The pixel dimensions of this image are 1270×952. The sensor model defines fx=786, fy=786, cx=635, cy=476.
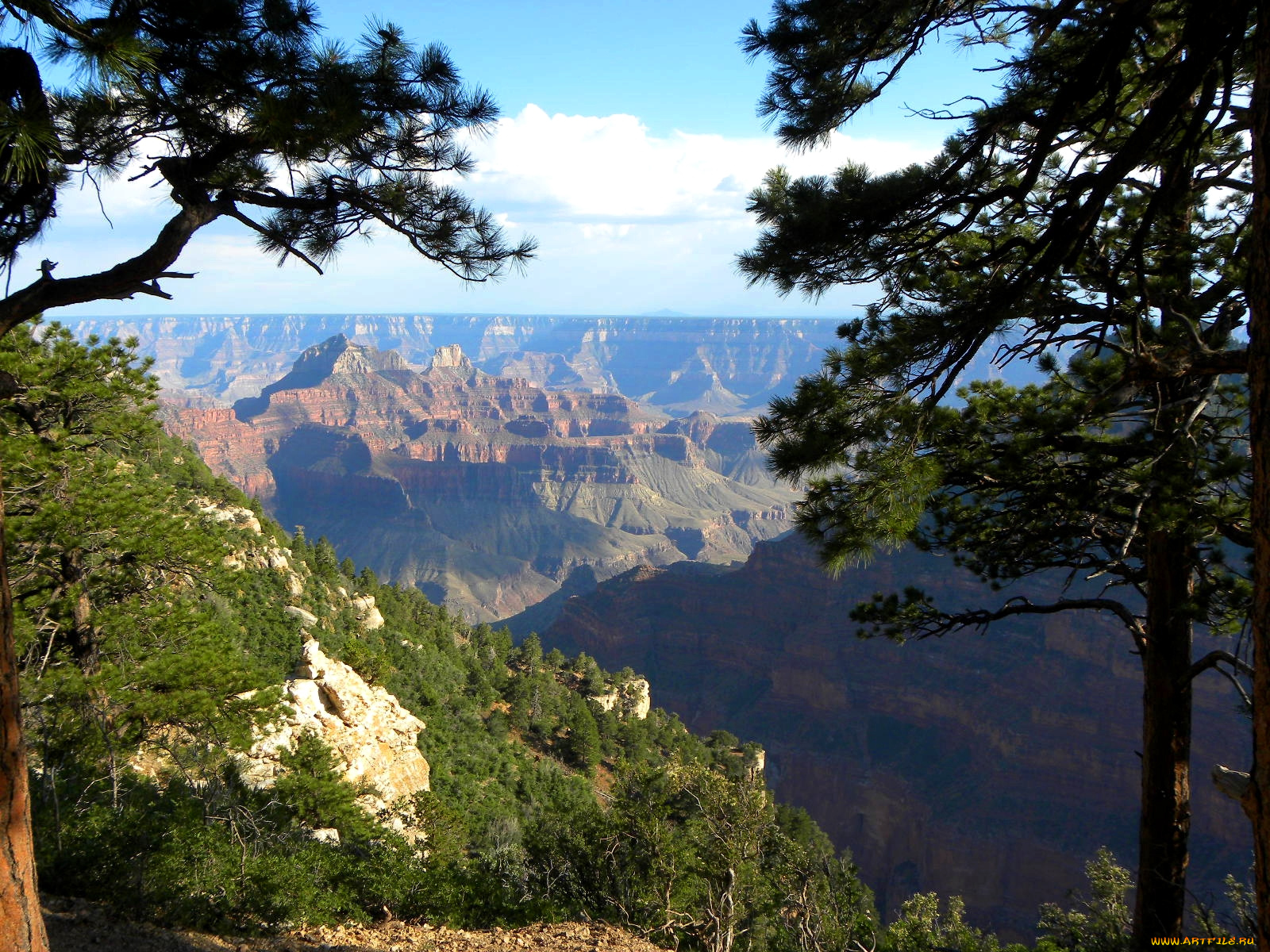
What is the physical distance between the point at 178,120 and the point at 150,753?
1211 cm

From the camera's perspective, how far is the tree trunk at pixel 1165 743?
6168 mm

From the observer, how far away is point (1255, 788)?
352cm

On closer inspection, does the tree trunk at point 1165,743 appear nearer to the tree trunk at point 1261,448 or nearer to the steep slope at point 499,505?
the tree trunk at point 1261,448

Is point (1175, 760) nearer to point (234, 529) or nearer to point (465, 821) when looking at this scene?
point (465, 821)

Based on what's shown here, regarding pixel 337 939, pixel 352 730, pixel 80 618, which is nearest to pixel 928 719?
pixel 352 730

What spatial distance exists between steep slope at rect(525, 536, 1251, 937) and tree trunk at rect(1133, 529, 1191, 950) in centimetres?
3312

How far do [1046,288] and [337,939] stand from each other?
8.49m

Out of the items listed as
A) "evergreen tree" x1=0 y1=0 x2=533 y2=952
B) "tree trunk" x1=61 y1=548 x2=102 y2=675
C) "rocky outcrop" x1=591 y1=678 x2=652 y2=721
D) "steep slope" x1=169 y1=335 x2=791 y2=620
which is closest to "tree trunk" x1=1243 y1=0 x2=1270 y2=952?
"evergreen tree" x1=0 y1=0 x2=533 y2=952

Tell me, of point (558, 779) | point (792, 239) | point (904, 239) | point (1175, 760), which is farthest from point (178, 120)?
point (558, 779)

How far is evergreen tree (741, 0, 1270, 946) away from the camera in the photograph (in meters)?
5.50

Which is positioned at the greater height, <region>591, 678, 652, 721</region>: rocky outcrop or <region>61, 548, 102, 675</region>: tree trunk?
<region>61, 548, 102, 675</region>: tree trunk

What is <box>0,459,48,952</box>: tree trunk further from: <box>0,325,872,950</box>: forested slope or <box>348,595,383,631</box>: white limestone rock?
<box>348,595,383,631</box>: white limestone rock

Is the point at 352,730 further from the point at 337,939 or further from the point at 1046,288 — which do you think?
the point at 1046,288

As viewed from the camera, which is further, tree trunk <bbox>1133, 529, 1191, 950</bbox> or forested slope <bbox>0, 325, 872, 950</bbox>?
forested slope <bbox>0, 325, 872, 950</bbox>
